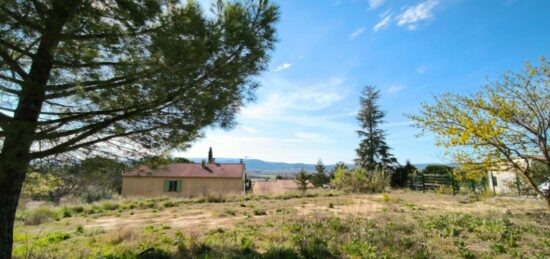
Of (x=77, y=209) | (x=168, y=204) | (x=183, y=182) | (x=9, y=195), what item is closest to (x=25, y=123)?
(x=9, y=195)

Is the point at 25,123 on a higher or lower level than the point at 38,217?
higher

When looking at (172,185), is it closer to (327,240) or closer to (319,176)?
(319,176)

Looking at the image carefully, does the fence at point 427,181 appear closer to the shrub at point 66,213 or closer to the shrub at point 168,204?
the shrub at point 168,204

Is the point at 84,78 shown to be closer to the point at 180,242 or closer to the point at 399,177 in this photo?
the point at 180,242

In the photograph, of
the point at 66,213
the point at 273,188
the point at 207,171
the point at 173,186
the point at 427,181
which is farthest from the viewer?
the point at 273,188

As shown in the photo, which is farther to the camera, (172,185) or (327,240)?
(172,185)

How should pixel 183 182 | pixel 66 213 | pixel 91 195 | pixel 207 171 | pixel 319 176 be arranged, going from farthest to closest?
pixel 319 176 → pixel 207 171 → pixel 183 182 → pixel 91 195 → pixel 66 213

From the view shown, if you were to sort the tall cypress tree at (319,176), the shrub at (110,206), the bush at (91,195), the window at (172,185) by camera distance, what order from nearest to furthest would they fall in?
the shrub at (110,206) → the bush at (91,195) → the window at (172,185) → the tall cypress tree at (319,176)

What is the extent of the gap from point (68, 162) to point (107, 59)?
171cm

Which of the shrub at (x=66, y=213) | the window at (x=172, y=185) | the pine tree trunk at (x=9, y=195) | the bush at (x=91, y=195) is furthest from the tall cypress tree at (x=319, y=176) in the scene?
the pine tree trunk at (x=9, y=195)

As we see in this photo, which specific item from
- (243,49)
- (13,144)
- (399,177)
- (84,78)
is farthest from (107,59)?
(399,177)

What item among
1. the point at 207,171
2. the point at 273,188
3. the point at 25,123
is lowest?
the point at 273,188

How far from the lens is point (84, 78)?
383 cm

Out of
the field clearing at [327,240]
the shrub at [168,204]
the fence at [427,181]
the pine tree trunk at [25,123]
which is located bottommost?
the shrub at [168,204]
